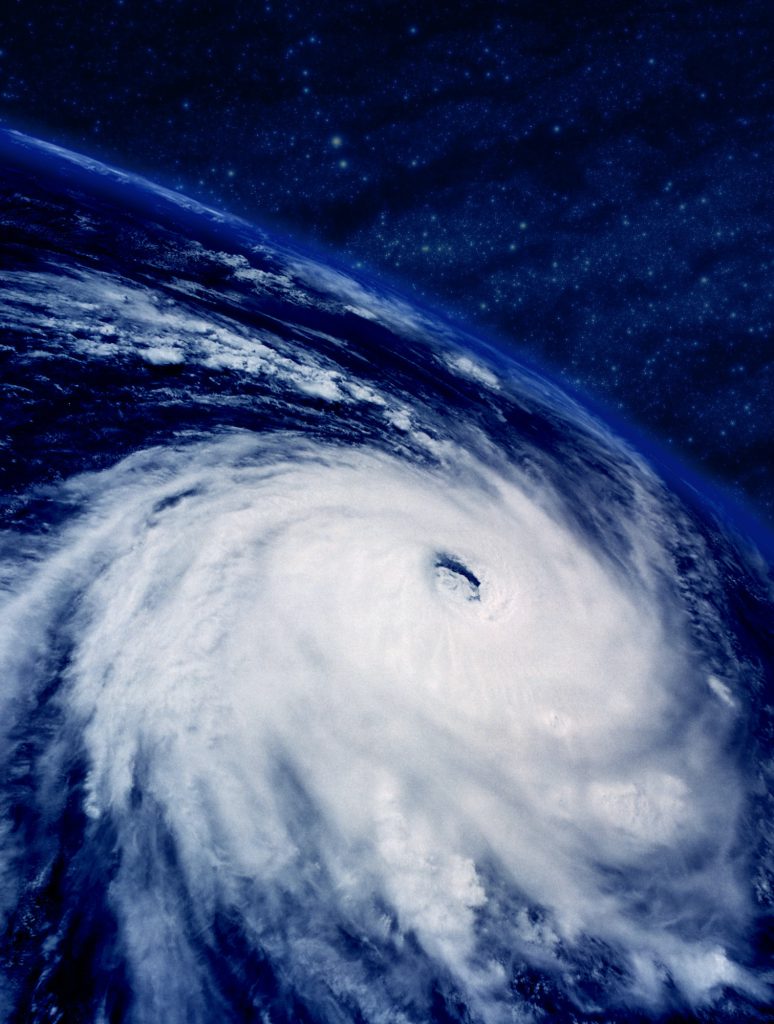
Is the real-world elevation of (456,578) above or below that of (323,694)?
above

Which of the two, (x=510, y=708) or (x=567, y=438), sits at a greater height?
(x=567, y=438)

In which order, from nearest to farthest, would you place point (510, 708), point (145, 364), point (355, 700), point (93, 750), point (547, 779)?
point (93, 750) < point (355, 700) < point (547, 779) < point (510, 708) < point (145, 364)

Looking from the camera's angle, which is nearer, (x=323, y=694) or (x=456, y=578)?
(x=323, y=694)

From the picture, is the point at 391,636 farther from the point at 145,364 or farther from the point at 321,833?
the point at 145,364

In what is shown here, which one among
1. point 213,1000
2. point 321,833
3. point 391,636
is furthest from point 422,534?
point 213,1000

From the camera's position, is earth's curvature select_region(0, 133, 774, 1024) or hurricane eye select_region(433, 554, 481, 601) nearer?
earth's curvature select_region(0, 133, 774, 1024)
